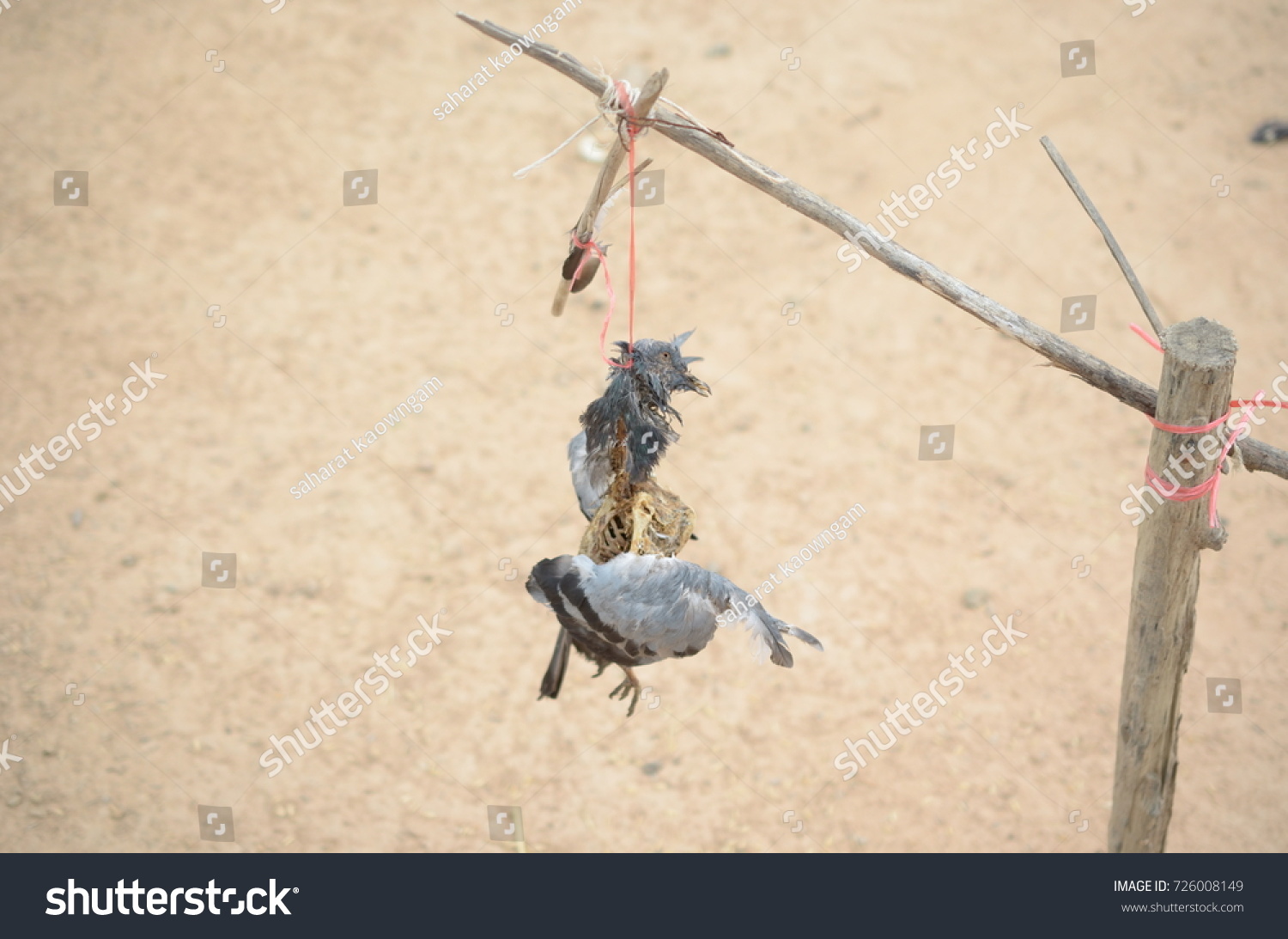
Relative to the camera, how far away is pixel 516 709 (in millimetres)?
6637

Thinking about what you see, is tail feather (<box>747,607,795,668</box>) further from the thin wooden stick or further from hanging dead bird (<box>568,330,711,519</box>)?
the thin wooden stick

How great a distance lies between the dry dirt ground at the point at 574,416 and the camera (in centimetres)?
627

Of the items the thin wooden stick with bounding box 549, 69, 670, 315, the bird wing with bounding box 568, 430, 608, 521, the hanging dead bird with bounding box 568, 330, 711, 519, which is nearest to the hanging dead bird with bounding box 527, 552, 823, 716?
the hanging dead bird with bounding box 568, 330, 711, 519

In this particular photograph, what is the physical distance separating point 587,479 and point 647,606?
3.13 feet

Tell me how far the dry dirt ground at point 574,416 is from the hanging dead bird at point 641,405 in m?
2.99

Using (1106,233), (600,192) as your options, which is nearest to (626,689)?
(600,192)

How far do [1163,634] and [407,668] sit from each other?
4611 millimetres

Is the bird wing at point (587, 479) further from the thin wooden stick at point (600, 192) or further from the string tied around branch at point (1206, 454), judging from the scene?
the string tied around branch at point (1206, 454)

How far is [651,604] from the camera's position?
3773 millimetres

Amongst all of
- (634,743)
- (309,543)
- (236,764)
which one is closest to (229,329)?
(309,543)

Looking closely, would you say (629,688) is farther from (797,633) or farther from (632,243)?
(632,243)

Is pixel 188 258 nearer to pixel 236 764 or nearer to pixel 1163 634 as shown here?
pixel 236 764

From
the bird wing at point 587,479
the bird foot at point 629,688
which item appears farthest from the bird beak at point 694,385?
the bird foot at point 629,688

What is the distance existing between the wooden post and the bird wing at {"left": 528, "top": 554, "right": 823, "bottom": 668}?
154cm
